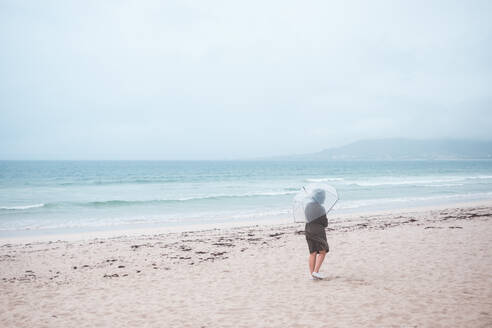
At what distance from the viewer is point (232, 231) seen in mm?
13617

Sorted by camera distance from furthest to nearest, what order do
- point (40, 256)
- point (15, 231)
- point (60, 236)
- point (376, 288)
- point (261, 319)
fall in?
point (15, 231)
point (60, 236)
point (40, 256)
point (376, 288)
point (261, 319)

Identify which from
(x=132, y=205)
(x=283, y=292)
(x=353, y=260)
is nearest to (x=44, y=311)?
(x=283, y=292)

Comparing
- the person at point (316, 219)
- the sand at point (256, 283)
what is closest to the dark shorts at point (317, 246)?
the person at point (316, 219)

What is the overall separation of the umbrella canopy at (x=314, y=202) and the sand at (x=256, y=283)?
1324mm

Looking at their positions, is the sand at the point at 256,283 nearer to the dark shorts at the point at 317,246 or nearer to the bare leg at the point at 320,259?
the bare leg at the point at 320,259

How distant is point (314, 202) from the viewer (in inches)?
232

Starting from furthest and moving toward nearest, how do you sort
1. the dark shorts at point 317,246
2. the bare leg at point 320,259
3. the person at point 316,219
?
the bare leg at point 320,259, the dark shorts at point 317,246, the person at point 316,219

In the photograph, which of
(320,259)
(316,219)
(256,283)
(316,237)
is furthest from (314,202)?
(256,283)

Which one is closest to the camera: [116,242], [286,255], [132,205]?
[286,255]

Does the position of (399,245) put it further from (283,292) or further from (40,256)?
(40,256)

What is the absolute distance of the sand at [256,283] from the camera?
491 centimetres

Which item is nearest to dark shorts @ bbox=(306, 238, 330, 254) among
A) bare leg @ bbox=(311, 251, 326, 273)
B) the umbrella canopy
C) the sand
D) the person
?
the person

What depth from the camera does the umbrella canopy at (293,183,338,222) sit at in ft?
19.2

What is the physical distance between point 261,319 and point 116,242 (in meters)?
8.43
